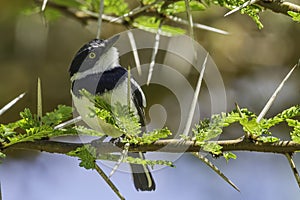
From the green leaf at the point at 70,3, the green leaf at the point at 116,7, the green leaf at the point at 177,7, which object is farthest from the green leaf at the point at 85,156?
the green leaf at the point at 70,3

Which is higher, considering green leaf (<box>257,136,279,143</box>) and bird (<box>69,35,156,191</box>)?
bird (<box>69,35,156,191</box>)

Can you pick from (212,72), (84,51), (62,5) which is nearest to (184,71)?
(212,72)

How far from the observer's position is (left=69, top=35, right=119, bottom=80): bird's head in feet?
8.10

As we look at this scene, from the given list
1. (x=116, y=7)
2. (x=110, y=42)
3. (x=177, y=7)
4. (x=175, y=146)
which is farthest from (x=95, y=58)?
(x=175, y=146)

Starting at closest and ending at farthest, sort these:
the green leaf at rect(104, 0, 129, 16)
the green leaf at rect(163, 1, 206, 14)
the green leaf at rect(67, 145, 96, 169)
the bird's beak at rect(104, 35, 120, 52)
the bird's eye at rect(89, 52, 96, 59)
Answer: the green leaf at rect(67, 145, 96, 169) → the green leaf at rect(163, 1, 206, 14) → the green leaf at rect(104, 0, 129, 16) → the bird's beak at rect(104, 35, 120, 52) → the bird's eye at rect(89, 52, 96, 59)

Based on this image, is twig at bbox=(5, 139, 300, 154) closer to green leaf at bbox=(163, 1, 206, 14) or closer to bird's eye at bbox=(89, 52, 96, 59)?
green leaf at bbox=(163, 1, 206, 14)

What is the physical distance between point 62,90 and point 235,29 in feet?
3.25

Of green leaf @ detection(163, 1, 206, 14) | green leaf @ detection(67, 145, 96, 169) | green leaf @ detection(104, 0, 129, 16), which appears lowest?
green leaf @ detection(67, 145, 96, 169)

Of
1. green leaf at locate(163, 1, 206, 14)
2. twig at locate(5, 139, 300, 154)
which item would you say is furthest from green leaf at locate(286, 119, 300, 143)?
green leaf at locate(163, 1, 206, 14)

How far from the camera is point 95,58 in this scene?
2.56 meters

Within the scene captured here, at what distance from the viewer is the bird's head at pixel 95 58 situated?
247 cm

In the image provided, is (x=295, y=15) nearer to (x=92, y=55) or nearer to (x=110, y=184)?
(x=110, y=184)

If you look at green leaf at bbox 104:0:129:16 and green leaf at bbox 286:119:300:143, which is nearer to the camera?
green leaf at bbox 286:119:300:143

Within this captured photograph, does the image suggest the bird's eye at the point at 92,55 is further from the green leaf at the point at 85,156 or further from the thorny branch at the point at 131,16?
the green leaf at the point at 85,156
